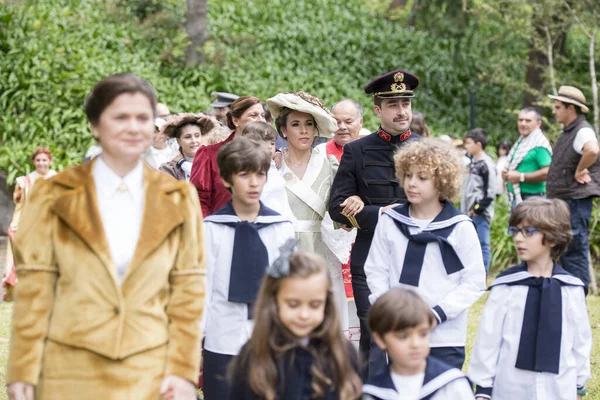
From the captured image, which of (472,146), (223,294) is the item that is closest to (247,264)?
(223,294)

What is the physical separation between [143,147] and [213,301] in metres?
1.48

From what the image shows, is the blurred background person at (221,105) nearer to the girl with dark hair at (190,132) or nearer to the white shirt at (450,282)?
the girl with dark hair at (190,132)

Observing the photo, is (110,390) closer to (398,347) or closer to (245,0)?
(398,347)

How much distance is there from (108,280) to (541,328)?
227cm

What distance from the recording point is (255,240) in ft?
15.5

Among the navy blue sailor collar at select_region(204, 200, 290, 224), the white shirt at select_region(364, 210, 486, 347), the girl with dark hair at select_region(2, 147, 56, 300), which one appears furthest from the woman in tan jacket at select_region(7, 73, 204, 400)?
the girl with dark hair at select_region(2, 147, 56, 300)

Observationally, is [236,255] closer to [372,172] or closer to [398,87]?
[372,172]

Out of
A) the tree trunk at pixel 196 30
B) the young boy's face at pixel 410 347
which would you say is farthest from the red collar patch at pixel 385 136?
the tree trunk at pixel 196 30

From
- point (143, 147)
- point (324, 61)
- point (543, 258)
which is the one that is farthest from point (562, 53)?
point (143, 147)

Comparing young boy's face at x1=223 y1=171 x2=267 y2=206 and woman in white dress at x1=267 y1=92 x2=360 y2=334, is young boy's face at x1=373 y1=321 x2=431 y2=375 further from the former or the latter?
woman in white dress at x1=267 y1=92 x2=360 y2=334

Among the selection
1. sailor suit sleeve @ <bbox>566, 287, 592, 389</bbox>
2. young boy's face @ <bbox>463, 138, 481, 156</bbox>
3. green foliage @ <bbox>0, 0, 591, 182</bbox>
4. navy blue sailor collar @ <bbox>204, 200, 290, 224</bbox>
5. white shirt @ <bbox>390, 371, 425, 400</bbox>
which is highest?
green foliage @ <bbox>0, 0, 591, 182</bbox>

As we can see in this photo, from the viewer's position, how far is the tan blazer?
3.35 meters

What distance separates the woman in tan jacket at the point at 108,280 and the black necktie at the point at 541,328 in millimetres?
1853

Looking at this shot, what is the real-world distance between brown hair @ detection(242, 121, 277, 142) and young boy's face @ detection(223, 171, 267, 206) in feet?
3.88
